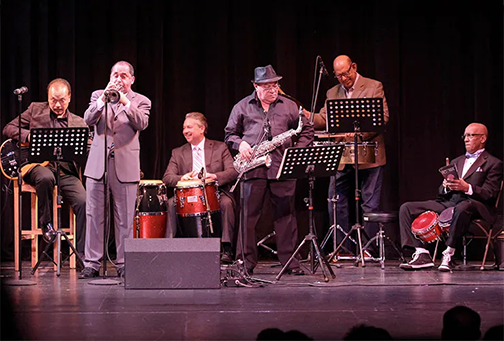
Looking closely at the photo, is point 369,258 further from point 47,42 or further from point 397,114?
point 47,42

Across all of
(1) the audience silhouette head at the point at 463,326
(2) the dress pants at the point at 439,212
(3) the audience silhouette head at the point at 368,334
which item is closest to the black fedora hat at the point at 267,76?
(2) the dress pants at the point at 439,212

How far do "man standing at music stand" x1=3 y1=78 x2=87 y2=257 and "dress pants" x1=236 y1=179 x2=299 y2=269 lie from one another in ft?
6.07

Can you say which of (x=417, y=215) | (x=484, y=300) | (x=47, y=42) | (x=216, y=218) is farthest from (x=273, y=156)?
(x=47, y=42)

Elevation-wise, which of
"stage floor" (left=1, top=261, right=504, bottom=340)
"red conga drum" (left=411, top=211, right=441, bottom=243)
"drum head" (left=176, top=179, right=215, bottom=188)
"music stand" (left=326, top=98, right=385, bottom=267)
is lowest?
"stage floor" (left=1, top=261, right=504, bottom=340)

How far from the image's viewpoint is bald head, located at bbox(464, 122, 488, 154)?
7.77 meters

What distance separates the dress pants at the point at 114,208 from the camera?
6754 millimetres

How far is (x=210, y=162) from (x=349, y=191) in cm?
169

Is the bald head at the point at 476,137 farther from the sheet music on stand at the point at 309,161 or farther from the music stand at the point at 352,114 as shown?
the sheet music on stand at the point at 309,161

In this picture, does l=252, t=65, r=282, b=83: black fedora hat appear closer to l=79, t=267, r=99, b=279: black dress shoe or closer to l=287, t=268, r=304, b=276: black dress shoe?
l=287, t=268, r=304, b=276: black dress shoe

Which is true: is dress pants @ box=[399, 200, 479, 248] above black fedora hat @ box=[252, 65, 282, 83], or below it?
below

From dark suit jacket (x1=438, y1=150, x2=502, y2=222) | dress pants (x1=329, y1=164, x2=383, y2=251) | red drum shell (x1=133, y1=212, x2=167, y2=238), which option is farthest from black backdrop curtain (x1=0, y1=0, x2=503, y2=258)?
red drum shell (x1=133, y1=212, x2=167, y2=238)

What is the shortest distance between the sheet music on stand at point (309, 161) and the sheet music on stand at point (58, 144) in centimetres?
189

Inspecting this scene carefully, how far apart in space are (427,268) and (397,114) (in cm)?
210

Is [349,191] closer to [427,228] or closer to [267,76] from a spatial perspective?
[427,228]
